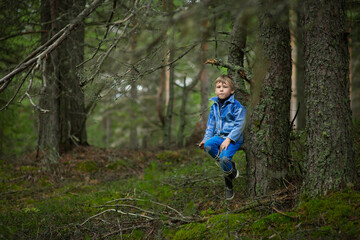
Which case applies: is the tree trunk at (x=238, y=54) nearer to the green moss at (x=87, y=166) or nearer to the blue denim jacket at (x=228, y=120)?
the blue denim jacket at (x=228, y=120)

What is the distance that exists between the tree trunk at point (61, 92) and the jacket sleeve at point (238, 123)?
529 cm

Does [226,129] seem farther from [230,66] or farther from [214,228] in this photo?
[214,228]

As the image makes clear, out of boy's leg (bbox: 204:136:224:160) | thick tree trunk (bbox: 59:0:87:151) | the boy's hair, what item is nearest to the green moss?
thick tree trunk (bbox: 59:0:87:151)

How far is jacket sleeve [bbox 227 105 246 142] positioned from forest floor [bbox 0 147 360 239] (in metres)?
0.97

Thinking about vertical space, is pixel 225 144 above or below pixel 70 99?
below

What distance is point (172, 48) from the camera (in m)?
4.30

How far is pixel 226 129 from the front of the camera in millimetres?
4453

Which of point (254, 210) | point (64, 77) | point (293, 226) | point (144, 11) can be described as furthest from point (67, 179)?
point (293, 226)

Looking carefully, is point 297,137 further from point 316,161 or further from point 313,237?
point 313,237

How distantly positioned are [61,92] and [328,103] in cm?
827

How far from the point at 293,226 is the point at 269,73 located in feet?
6.99

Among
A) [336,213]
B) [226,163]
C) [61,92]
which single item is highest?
[61,92]

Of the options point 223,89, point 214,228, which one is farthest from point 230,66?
point 214,228

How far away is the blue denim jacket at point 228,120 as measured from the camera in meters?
4.27
